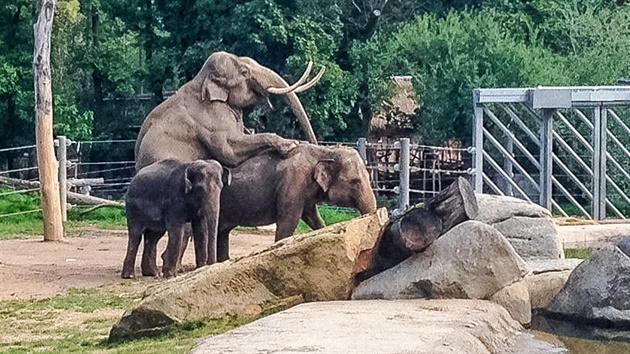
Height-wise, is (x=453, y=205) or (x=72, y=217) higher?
(x=453, y=205)

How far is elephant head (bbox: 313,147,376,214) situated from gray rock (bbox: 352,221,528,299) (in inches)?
156

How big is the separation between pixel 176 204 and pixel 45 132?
506cm

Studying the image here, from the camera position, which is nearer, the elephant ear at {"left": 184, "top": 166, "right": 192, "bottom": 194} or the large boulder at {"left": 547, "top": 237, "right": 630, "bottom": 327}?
the large boulder at {"left": 547, "top": 237, "right": 630, "bottom": 327}

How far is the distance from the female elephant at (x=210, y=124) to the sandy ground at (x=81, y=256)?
1.15 m

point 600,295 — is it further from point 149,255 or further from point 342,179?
point 149,255

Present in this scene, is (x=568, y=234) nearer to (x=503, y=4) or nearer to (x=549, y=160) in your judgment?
(x=549, y=160)

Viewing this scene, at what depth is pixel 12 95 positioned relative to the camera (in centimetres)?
2831

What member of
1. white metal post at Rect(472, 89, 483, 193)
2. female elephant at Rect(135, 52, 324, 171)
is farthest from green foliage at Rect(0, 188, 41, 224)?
white metal post at Rect(472, 89, 483, 193)

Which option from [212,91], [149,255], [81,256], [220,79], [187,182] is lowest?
[81,256]

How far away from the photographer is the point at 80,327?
9414 millimetres

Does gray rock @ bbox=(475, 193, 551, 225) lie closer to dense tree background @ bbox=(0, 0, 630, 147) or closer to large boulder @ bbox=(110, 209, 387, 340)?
large boulder @ bbox=(110, 209, 387, 340)

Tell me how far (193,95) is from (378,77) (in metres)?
14.1

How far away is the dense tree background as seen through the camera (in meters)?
26.3

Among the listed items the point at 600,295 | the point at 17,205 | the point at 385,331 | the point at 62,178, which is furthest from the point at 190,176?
the point at 17,205
